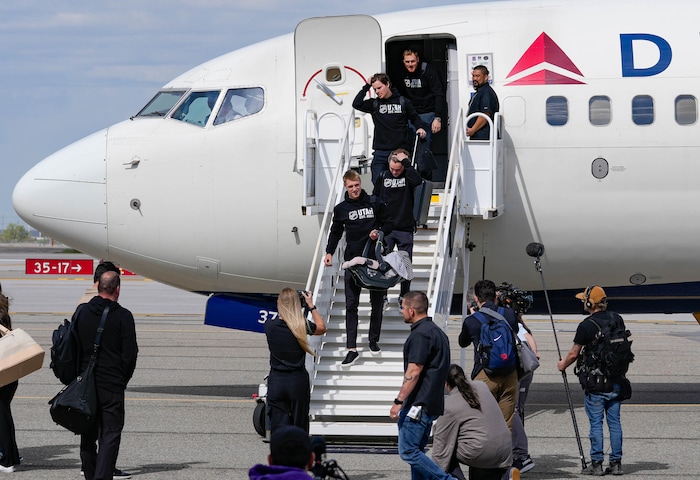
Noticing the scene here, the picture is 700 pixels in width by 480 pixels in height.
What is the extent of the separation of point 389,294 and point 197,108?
394 cm

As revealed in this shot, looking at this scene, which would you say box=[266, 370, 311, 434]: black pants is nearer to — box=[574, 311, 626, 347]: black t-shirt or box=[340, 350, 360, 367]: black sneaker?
box=[340, 350, 360, 367]: black sneaker

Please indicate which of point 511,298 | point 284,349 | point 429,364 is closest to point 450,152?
point 511,298

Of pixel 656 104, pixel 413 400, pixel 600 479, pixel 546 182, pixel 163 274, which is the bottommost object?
pixel 600 479

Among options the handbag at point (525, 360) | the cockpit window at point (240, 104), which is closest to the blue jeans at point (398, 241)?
the handbag at point (525, 360)

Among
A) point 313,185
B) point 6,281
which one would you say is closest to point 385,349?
point 313,185

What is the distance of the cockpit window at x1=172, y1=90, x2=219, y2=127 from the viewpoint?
15.2 metres

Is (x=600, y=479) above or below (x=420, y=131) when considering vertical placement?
below

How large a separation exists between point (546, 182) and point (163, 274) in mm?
5414

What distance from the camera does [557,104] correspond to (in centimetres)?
1451

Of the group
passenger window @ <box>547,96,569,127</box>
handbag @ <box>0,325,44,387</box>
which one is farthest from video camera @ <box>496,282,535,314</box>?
handbag @ <box>0,325,44,387</box>

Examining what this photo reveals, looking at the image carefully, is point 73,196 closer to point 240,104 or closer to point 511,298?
point 240,104

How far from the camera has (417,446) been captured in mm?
9195

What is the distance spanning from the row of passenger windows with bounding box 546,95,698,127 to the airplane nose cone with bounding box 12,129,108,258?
608 centimetres

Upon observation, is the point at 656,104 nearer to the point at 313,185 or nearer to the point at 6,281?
the point at 313,185
